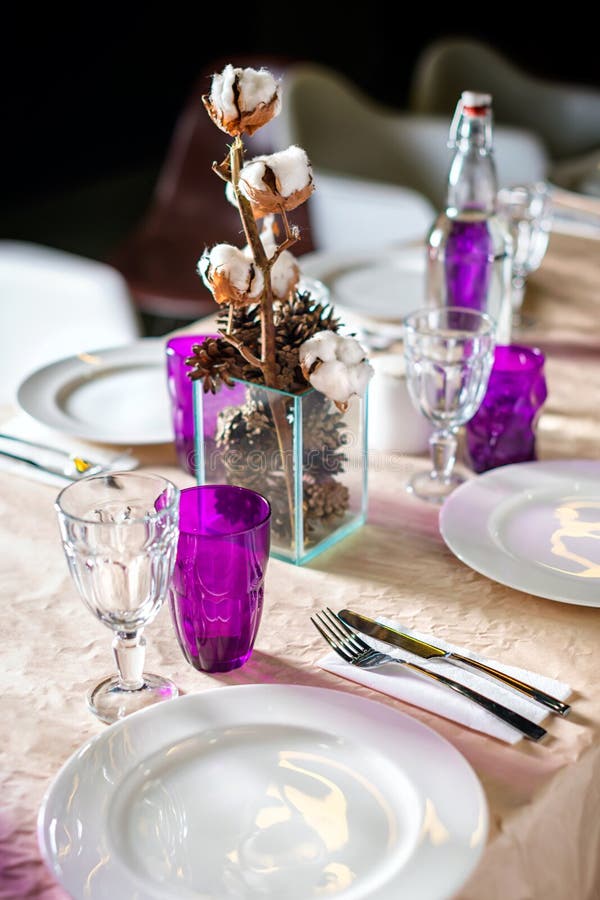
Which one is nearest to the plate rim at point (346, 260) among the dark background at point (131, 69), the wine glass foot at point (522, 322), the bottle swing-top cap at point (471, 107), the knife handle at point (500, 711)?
the wine glass foot at point (522, 322)

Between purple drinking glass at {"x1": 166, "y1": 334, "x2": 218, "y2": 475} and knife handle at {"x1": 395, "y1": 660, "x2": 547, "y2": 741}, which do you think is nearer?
knife handle at {"x1": 395, "y1": 660, "x2": 547, "y2": 741}

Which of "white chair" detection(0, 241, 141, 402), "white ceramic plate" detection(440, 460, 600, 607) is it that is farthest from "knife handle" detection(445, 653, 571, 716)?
"white chair" detection(0, 241, 141, 402)

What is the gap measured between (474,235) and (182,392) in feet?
1.49

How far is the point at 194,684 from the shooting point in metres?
0.80

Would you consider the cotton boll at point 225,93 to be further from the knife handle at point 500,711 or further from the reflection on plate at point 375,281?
the reflection on plate at point 375,281

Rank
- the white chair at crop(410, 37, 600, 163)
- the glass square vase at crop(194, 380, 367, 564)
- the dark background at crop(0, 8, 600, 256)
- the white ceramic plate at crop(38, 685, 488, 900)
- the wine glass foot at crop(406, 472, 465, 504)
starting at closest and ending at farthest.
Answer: the white ceramic plate at crop(38, 685, 488, 900)
the glass square vase at crop(194, 380, 367, 564)
the wine glass foot at crop(406, 472, 465, 504)
the white chair at crop(410, 37, 600, 163)
the dark background at crop(0, 8, 600, 256)

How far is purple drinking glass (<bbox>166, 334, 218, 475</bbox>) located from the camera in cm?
108

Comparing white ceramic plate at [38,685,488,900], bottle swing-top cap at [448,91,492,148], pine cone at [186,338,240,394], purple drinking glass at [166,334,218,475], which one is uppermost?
bottle swing-top cap at [448,91,492,148]

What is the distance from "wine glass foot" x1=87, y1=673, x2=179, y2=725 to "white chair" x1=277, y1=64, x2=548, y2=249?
69.8 inches

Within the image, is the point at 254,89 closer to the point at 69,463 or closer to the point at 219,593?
the point at 219,593

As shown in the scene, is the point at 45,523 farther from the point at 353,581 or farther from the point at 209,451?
the point at 353,581

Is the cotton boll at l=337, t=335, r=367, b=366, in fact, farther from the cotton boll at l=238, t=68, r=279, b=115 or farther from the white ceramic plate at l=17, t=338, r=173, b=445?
the white ceramic plate at l=17, t=338, r=173, b=445

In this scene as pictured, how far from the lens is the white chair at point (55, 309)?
1847mm

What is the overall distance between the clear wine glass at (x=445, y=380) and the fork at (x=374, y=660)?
0.82 ft
